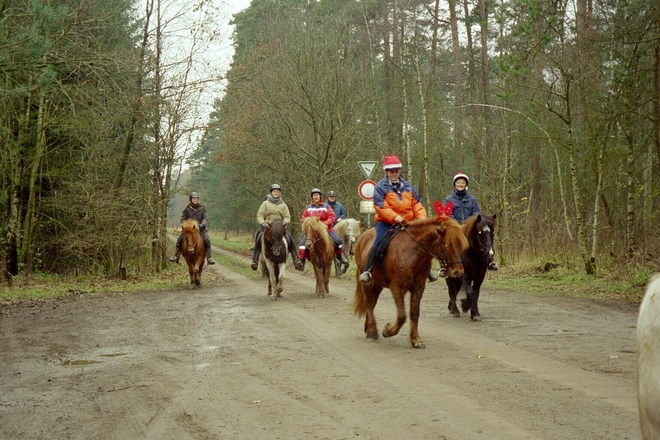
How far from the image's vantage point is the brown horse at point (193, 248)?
19.1 meters

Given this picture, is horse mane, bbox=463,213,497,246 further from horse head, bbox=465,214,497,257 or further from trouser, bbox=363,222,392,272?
trouser, bbox=363,222,392,272

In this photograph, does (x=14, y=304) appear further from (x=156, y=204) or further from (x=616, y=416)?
(x=616, y=416)

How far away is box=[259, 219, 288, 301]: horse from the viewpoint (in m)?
16.0

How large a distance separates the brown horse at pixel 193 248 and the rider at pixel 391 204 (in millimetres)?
9819

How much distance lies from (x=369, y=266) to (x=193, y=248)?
9.97 metres

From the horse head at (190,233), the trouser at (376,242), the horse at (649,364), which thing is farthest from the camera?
the horse head at (190,233)

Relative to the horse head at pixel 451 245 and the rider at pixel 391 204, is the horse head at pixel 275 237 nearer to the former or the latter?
the rider at pixel 391 204

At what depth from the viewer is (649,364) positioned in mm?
2586

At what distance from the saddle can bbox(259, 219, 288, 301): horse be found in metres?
6.30

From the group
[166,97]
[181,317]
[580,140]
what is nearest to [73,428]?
[181,317]

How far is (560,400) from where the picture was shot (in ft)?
20.1

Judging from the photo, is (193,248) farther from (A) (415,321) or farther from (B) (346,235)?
(A) (415,321)

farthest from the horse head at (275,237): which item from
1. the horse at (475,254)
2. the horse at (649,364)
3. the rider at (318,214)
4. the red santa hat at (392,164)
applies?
the horse at (649,364)

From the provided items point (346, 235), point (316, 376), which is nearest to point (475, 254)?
point (316, 376)
